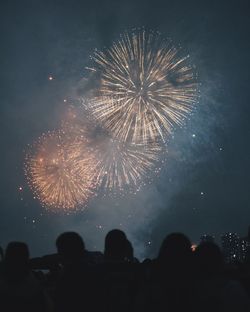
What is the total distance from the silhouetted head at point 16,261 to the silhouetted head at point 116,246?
4.72 feet

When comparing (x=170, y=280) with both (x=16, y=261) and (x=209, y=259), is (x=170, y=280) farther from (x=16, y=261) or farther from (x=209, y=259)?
(x=16, y=261)

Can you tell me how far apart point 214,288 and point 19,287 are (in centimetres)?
318

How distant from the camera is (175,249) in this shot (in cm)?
601

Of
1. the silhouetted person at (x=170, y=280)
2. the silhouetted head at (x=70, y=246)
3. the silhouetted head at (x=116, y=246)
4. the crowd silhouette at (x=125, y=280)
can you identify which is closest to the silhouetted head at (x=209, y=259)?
the crowd silhouette at (x=125, y=280)

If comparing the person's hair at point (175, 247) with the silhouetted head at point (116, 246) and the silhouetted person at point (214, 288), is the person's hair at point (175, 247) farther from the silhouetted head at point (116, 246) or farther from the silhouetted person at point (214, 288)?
the silhouetted head at point (116, 246)

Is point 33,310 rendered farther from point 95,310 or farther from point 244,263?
point 244,263

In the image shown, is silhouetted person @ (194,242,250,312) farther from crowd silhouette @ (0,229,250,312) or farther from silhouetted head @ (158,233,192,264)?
silhouetted head @ (158,233,192,264)

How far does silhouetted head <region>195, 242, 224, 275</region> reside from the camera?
245 inches

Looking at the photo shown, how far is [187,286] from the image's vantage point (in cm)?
584

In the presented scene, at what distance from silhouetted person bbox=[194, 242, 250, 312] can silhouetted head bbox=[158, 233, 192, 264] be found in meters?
0.40

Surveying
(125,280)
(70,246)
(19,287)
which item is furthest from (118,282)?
(19,287)

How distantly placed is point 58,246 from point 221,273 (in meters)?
2.92

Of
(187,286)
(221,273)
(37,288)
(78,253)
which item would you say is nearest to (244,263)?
(221,273)

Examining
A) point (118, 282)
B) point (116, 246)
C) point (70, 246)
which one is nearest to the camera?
point (118, 282)
